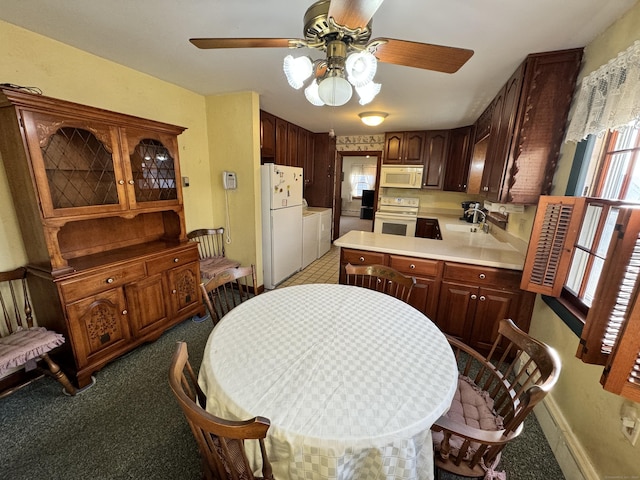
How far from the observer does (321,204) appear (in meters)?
5.11

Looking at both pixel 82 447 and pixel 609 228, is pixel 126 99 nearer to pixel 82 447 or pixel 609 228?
pixel 82 447

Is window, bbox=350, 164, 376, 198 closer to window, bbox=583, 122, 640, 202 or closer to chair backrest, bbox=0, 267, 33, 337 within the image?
window, bbox=583, 122, 640, 202

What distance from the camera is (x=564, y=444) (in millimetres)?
1324

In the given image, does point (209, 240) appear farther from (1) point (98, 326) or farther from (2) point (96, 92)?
(2) point (96, 92)

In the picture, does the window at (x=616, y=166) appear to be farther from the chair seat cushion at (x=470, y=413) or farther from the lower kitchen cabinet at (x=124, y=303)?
the lower kitchen cabinet at (x=124, y=303)

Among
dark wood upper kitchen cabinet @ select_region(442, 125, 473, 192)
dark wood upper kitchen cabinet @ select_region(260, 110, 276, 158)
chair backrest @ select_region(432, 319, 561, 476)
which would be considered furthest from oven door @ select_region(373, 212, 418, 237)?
chair backrest @ select_region(432, 319, 561, 476)

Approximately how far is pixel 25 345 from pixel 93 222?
3.12 ft

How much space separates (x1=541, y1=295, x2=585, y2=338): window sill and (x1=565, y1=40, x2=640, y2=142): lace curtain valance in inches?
37.2

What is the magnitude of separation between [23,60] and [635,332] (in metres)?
3.32

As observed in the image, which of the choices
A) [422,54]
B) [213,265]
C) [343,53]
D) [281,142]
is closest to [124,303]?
[213,265]

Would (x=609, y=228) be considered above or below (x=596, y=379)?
above

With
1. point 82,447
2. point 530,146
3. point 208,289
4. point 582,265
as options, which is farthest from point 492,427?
point 82,447

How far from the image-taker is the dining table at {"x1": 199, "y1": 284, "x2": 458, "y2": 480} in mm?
728

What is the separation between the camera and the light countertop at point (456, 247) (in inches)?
77.5
